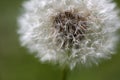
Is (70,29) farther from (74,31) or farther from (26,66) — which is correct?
(26,66)

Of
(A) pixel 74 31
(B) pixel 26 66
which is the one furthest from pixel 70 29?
(B) pixel 26 66

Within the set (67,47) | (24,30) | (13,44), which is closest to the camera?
(67,47)

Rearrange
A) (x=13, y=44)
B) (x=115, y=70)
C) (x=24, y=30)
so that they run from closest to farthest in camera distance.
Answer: (x=24, y=30) < (x=115, y=70) < (x=13, y=44)

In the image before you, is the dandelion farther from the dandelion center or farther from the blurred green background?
the blurred green background

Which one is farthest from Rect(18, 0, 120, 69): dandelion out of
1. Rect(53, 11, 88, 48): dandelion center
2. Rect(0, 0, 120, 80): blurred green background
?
Rect(0, 0, 120, 80): blurred green background

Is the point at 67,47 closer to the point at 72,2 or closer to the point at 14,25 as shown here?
the point at 72,2

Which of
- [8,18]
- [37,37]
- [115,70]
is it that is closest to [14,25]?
[8,18]
